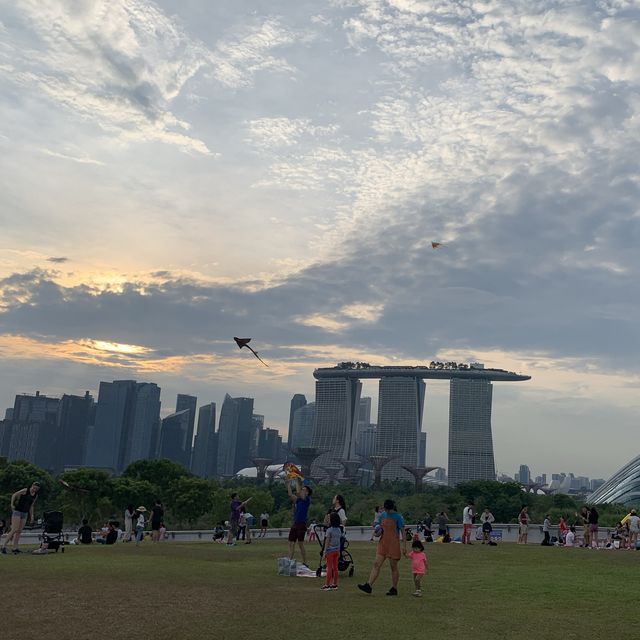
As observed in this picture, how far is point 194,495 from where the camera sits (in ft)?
254

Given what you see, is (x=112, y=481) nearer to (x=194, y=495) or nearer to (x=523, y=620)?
(x=194, y=495)

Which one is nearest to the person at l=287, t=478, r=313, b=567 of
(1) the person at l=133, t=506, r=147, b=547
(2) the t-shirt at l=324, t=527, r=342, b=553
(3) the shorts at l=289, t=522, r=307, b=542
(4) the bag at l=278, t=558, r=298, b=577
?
(3) the shorts at l=289, t=522, r=307, b=542

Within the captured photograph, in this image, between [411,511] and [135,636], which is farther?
[411,511]

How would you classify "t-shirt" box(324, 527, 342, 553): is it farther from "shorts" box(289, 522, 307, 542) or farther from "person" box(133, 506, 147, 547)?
"person" box(133, 506, 147, 547)

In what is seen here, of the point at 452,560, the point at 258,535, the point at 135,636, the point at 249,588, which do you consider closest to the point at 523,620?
the point at 249,588

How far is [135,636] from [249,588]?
479 cm

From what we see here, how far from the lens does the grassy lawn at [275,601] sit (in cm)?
1058

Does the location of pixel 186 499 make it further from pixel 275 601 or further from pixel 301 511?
pixel 275 601

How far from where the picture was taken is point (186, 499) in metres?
77.1

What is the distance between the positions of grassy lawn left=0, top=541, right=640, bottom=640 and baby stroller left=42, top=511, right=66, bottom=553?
1611 mm

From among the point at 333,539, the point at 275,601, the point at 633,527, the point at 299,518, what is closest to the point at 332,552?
the point at 333,539

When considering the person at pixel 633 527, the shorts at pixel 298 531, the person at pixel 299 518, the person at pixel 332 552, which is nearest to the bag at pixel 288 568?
the person at pixel 299 518

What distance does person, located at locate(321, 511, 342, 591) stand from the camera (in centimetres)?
1488

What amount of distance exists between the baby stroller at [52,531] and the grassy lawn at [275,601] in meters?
1.61
